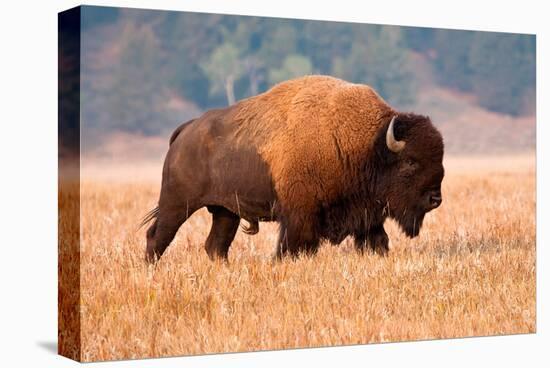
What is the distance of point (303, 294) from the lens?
8016 millimetres

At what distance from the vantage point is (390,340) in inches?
315

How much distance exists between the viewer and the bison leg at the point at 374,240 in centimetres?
953

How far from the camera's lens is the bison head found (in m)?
9.16

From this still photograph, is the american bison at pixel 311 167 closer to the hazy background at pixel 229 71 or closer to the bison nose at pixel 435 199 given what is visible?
the bison nose at pixel 435 199

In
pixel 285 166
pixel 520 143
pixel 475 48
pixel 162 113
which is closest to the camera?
pixel 285 166

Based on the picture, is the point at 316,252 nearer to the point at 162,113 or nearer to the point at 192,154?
the point at 192,154

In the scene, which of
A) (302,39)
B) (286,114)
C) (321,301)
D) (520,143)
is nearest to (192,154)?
(286,114)

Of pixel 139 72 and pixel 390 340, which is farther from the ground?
pixel 139 72

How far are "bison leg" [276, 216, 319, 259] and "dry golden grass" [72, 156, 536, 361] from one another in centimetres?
18

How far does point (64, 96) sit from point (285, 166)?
256 cm

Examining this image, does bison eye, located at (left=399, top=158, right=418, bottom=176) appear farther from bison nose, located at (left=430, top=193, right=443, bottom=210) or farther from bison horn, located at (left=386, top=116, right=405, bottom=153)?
bison nose, located at (left=430, top=193, right=443, bottom=210)

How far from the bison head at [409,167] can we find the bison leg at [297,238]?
868 millimetres

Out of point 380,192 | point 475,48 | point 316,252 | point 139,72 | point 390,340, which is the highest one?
point 139,72

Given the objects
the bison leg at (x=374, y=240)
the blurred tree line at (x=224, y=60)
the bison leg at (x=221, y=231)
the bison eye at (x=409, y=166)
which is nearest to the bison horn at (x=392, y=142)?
the bison eye at (x=409, y=166)
